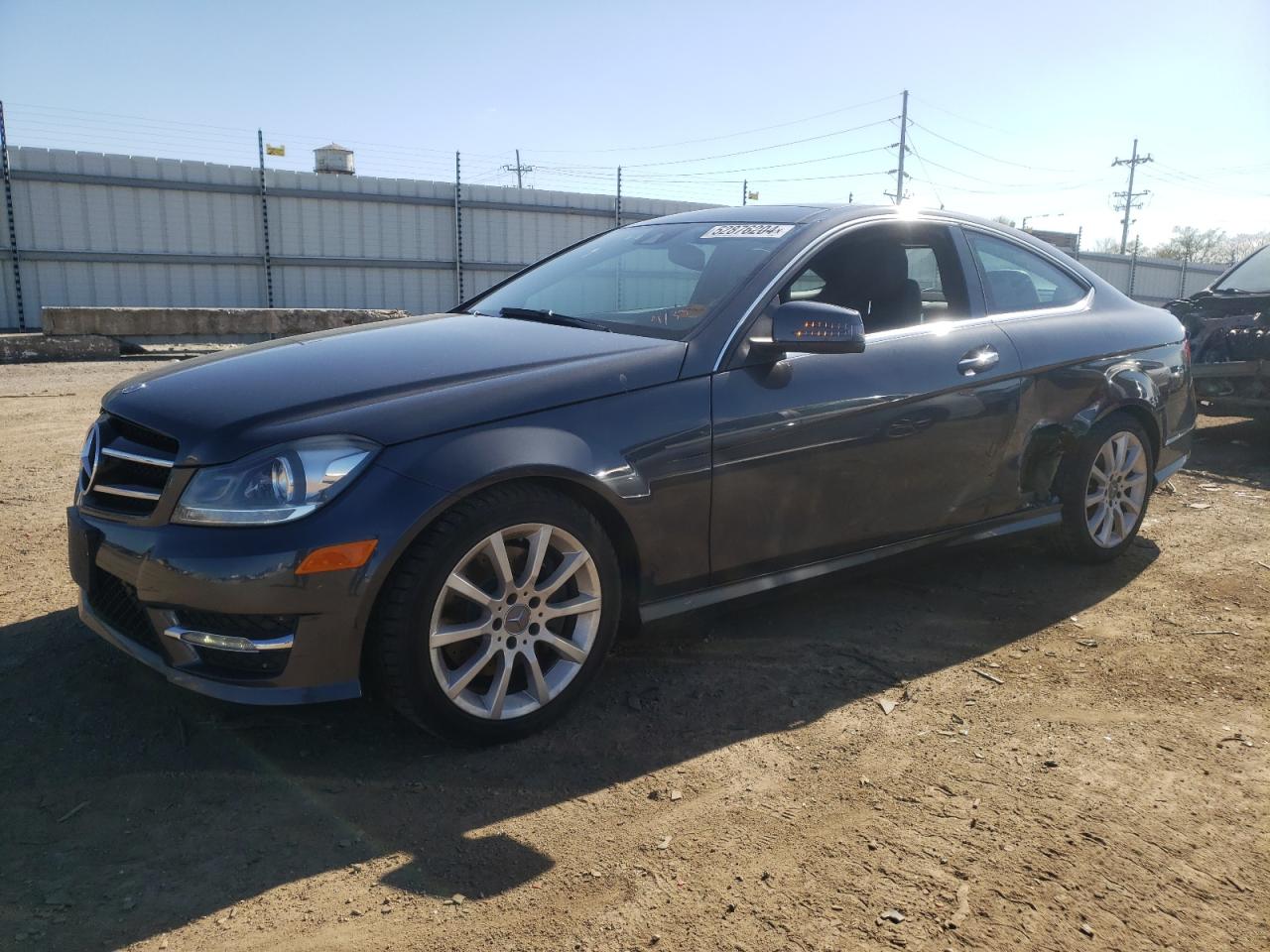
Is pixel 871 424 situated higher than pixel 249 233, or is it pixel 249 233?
pixel 249 233

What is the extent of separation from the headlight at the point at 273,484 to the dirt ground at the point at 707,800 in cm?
75

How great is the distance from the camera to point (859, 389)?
350 centimetres

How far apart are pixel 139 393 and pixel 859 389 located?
239 cm

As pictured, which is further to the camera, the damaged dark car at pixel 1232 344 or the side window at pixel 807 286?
the damaged dark car at pixel 1232 344

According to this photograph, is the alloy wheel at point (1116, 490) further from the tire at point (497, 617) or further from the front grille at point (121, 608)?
the front grille at point (121, 608)

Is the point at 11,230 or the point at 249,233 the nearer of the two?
the point at 11,230

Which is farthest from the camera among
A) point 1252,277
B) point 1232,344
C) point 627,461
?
point 1252,277

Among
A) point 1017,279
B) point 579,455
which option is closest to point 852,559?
point 579,455

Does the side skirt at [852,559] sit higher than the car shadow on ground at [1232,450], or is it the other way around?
the side skirt at [852,559]

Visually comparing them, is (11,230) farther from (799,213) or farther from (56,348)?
(799,213)

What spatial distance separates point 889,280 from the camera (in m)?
3.92

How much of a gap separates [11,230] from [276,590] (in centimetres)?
1513

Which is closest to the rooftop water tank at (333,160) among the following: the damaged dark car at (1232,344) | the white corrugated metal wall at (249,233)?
the white corrugated metal wall at (249,233)

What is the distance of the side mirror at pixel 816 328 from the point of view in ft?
10.4
